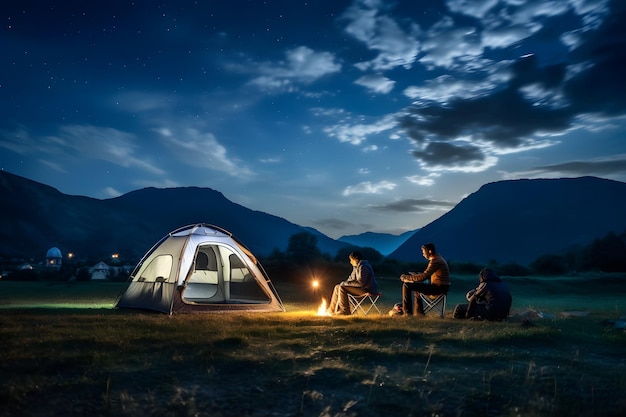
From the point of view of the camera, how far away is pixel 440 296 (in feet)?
36.4

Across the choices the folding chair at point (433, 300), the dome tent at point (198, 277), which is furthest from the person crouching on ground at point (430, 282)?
the dome tent at point (198, 277)

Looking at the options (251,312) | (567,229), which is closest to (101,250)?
(251,312)

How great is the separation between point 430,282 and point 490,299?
1.44 metres

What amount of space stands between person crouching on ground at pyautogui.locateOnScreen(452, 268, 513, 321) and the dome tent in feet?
17.8

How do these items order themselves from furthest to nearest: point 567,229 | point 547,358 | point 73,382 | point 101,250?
1. point 567,229
2. point 101,250
3. point 547,358
4. point 73,382

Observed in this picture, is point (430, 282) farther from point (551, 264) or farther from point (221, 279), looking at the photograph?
point (551, 264)

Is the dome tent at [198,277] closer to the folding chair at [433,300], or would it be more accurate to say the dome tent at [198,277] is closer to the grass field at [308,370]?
the grass field at [308,370]

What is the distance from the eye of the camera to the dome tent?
12.2m

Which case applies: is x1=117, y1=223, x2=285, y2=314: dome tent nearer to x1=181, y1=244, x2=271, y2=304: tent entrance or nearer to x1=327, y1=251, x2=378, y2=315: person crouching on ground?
x1=181, y1=244, x2=271, y2=304: tent entrance

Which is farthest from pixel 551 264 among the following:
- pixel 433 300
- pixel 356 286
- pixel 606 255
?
pixel 356 286

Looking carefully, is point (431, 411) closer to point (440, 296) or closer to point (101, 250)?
point (440, 296)

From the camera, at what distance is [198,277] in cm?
1493

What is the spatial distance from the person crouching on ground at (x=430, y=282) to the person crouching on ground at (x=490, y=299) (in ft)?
2.47

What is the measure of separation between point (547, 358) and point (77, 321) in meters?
8.68
